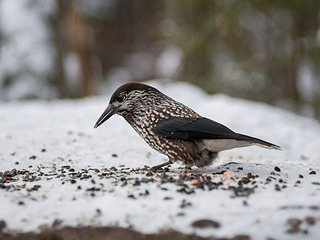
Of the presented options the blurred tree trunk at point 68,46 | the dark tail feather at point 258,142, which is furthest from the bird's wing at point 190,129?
the blurred tree trunk at point 68,46

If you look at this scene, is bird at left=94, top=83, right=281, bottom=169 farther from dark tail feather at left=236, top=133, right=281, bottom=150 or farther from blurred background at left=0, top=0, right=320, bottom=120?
blurred background at left=0, top=0, right=320, bottom=120

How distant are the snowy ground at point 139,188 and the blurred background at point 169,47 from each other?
3.28 m

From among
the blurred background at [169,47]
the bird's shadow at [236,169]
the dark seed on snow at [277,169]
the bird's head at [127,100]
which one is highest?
the blurred background at [169,47]

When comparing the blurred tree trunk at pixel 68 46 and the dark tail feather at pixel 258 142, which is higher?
the blurred tree trunk at pixel 68 46

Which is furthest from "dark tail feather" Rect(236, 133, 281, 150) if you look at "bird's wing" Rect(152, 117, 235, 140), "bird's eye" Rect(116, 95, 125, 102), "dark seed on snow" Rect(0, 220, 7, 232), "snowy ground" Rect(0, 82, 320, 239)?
"dark seed on snow" Rect(0, 220, 7, 232)

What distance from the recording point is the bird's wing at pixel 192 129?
11.6 ft

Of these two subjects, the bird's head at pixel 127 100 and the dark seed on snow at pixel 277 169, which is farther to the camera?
the bird's head at pixel 127 100

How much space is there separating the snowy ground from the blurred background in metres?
3.28

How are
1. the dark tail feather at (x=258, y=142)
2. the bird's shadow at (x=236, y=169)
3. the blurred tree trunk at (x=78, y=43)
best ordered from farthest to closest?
1. the blurred tree trunk at (x=78, y=43)
2. the bird's shadow at (x=236, y=169)
3. the dark tail feather at (x=258, y=142)

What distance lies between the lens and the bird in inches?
141

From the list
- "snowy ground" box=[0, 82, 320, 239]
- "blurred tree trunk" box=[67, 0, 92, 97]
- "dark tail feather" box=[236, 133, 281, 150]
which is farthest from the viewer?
"blurred tree trunk" box=[67, 0, 92, 97]

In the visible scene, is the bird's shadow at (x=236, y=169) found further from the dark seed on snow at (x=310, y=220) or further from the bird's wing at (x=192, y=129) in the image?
the dark seed on snow at (x=310, y=220)

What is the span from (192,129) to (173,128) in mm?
177

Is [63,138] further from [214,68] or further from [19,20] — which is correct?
[19,20]
